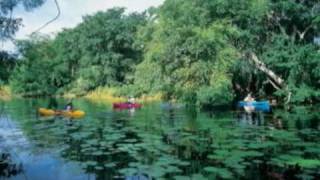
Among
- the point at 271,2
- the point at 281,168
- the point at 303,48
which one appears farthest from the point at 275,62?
the point at 281,168

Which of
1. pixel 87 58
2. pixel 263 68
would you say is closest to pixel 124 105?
pixel 263 68

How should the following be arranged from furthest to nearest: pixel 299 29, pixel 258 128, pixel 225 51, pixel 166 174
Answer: pixel 299 29 → pixel 225 51 → pixel 258 128 → pixel 166 174

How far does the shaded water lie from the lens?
36.4 ft

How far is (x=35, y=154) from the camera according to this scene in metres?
14.5

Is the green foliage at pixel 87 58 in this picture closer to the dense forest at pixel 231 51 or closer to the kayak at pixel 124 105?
the dense forest at pixel 231 51

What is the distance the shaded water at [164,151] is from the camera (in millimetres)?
11109

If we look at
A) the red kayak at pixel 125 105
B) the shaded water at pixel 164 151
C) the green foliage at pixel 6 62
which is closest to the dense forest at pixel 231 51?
the red kayak at pixel 125 105

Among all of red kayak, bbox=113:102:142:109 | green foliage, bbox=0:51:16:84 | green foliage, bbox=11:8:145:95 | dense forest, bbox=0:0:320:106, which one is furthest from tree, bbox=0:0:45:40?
green foliage, bbox=11:8:145:95

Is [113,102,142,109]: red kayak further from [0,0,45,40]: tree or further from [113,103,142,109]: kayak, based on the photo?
[0,0,45,40]: tree

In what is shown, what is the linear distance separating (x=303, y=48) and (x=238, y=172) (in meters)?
24.3

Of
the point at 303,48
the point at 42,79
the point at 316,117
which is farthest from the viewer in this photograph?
the point at 42,79

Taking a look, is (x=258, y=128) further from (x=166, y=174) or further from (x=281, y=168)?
(x=166, y=174)

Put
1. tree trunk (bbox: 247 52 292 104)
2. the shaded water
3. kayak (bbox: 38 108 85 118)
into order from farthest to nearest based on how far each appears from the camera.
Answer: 1. tree trunk (bbox: 247 52 292 104)
2. kayak (bbox: 38 108 85 118)
3. the shaded water

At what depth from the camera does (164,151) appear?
45.7 feet
